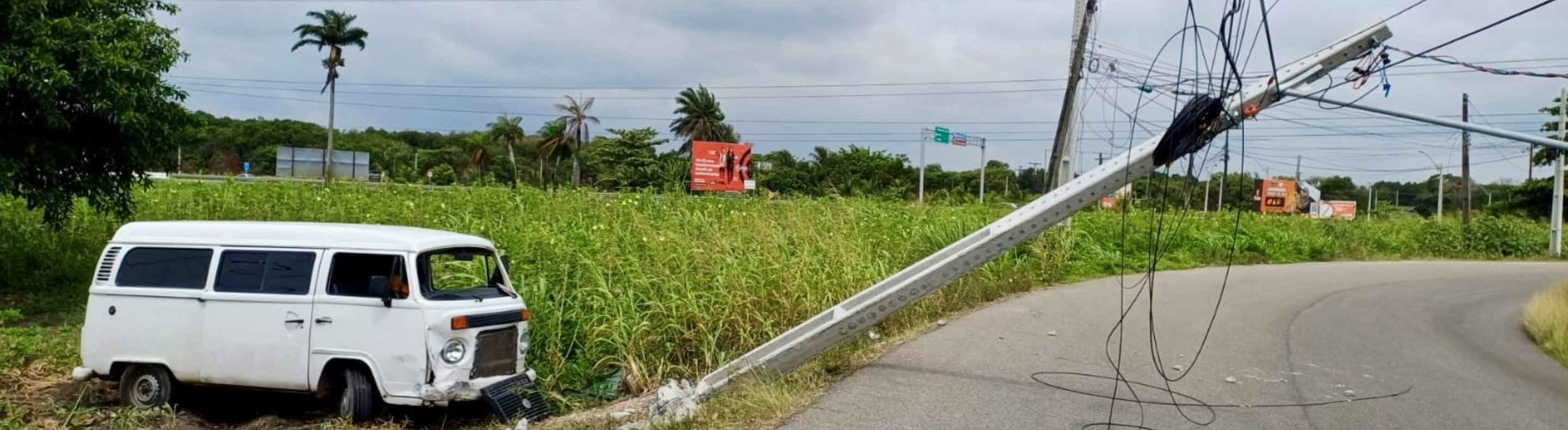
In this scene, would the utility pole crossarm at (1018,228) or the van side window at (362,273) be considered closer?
the utility pole crossarm at (1018,228)

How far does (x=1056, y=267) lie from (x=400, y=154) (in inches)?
2785

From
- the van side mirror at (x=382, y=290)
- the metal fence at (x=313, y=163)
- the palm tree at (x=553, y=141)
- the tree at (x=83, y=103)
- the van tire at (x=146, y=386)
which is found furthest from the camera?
the palm tree at (x=553, y=141)

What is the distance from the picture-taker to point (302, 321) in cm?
841

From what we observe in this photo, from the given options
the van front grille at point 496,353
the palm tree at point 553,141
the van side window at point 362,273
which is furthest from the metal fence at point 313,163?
the van front grille at point 496,353

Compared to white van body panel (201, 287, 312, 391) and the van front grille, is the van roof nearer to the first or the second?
white van body panel (201, 287, 312, 391)

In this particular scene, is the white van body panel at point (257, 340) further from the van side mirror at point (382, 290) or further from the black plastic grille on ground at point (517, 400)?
the black plastic grille on ground at point (517, 400)

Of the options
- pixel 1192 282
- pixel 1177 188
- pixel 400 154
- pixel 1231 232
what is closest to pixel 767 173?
pixel 400 154

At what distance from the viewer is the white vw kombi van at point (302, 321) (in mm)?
8273

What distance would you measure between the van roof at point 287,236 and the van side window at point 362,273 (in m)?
0.13

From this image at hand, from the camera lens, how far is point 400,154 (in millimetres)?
78000

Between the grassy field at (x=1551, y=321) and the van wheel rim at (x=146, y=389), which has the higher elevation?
the grassy field at (x=1551, y=321)

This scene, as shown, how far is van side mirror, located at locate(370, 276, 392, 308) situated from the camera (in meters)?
8.21

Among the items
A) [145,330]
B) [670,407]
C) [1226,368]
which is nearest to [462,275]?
[145,330]

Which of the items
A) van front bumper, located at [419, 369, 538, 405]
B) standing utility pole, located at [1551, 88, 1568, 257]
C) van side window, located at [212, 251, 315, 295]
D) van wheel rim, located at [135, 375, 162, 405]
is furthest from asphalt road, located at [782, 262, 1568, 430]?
standing utility pole, located at [1551, 88, 1568, 257]
